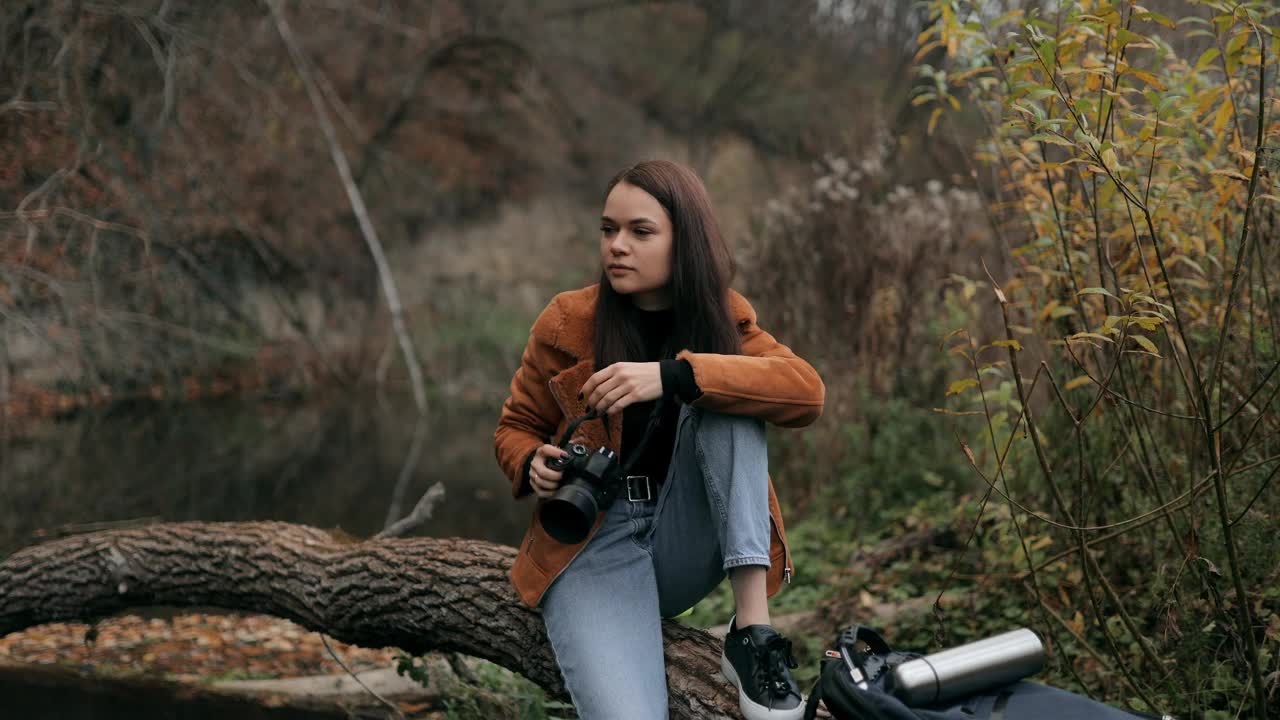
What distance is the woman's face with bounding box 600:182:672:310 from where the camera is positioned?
2.22m

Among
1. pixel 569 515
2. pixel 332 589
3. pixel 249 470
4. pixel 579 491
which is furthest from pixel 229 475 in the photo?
pixel 579 491

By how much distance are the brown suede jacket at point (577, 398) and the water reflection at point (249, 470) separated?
3380mm

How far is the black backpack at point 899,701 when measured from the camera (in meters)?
1.66

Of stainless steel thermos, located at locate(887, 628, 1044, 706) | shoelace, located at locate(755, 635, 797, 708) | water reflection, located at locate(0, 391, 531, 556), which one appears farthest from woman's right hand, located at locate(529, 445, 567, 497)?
water reflection, located at locate(0, 391, 531, 556)

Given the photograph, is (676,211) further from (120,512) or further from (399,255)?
(399,255)

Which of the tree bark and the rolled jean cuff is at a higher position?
the rolled jean cuff

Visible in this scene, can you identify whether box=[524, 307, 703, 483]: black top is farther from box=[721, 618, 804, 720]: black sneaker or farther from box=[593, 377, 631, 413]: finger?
box=[721, 618, 804, 720]: black sneaker

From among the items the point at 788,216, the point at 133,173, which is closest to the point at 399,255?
the point at 133,173

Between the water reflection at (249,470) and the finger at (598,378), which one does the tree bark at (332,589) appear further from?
the water reflection at (249,470)

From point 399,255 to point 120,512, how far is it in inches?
369

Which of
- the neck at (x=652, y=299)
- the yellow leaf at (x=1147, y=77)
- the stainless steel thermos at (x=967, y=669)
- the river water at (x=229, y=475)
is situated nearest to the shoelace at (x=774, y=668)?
the stainless steel thermos at (x=967, y=669)

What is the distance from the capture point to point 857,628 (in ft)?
5.95

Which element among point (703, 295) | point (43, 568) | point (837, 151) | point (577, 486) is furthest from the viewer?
point (837, 151)

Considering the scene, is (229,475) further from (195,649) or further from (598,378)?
(598,378)
